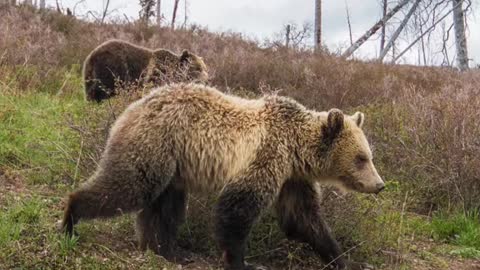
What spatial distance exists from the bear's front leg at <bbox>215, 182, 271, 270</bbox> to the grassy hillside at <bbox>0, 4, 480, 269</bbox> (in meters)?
0.35

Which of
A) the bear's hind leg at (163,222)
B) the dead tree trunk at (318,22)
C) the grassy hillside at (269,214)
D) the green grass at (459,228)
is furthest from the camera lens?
the dead tree trunk at (318,22)

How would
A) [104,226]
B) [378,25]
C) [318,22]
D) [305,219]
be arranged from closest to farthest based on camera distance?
[305,219], [104,226], [378,25], [318,22]

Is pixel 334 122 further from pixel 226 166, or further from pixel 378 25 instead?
pixel 378 25

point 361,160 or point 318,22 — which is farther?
point 318,22

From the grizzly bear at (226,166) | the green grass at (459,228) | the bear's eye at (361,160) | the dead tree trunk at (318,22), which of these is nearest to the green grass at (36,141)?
the grizzly bear at (226,166)

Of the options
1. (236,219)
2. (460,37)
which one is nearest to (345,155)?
(236,219)

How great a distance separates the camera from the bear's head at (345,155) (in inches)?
188

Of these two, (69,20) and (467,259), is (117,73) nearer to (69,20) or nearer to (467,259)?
(467,259)

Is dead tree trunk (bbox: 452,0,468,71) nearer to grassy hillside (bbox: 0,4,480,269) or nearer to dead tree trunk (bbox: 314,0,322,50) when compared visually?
dead tree trunk (bbox: 314,0,322,50)

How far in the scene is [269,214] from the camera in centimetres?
512

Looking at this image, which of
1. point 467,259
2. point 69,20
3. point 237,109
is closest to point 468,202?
point 467,259

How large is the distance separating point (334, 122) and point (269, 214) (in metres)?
0.92

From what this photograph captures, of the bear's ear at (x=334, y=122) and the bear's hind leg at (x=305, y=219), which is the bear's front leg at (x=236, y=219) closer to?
the bear's hind leg at (x=305, y=219)

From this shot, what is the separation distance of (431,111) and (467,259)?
6.30 ft
